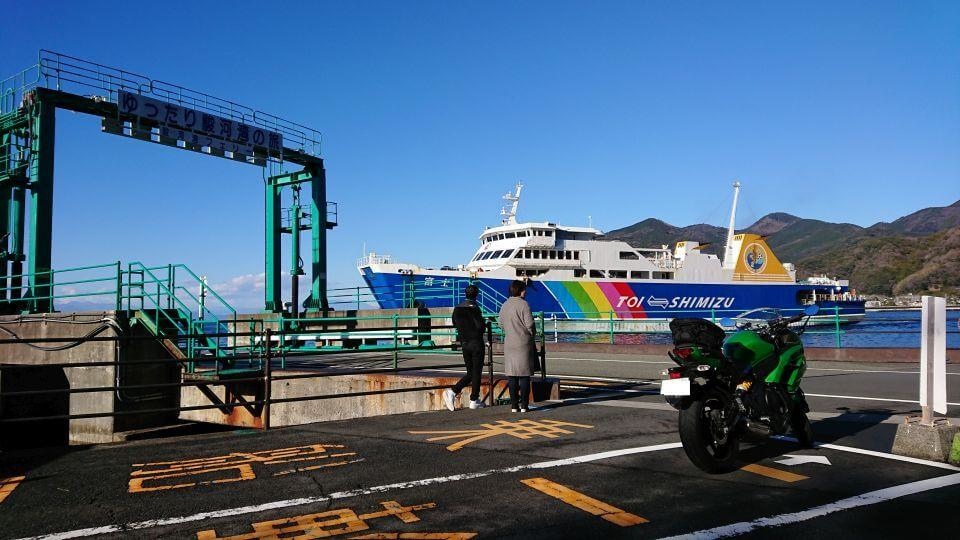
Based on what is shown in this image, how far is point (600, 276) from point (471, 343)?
111 ft

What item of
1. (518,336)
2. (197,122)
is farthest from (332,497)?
(197,122)

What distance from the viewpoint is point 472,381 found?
8555 mm

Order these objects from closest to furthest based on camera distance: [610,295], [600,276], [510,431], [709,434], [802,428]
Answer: [709,434], [802,428], [510,431], [610,295], [600,276]

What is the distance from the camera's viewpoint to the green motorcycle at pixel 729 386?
189 inches

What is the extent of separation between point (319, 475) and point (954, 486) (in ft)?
15.4

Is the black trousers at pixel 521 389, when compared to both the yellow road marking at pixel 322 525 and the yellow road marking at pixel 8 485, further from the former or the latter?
the yellow road marking at pixel 8 485

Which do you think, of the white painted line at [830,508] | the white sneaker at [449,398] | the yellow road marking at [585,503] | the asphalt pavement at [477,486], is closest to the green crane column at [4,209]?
the asphalt pavement at [477,486]

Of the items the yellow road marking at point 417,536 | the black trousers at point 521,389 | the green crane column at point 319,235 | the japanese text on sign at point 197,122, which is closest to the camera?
the yellow road marking at point 417,536

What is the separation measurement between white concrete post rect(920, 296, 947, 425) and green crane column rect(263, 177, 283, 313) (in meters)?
20.1

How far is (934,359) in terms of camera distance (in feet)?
17.2

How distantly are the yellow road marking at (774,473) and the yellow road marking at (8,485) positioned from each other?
5.58 m

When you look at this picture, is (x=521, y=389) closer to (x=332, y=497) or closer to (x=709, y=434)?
(x=709, y=434)

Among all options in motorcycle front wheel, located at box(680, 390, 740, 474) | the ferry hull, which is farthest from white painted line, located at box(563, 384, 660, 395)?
the ferry hull

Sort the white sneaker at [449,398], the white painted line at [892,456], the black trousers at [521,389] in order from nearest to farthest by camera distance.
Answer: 1. the white painted line at [892,456]
2. the black trousers at [521,389]
3. the white sneaker at [449,398]
